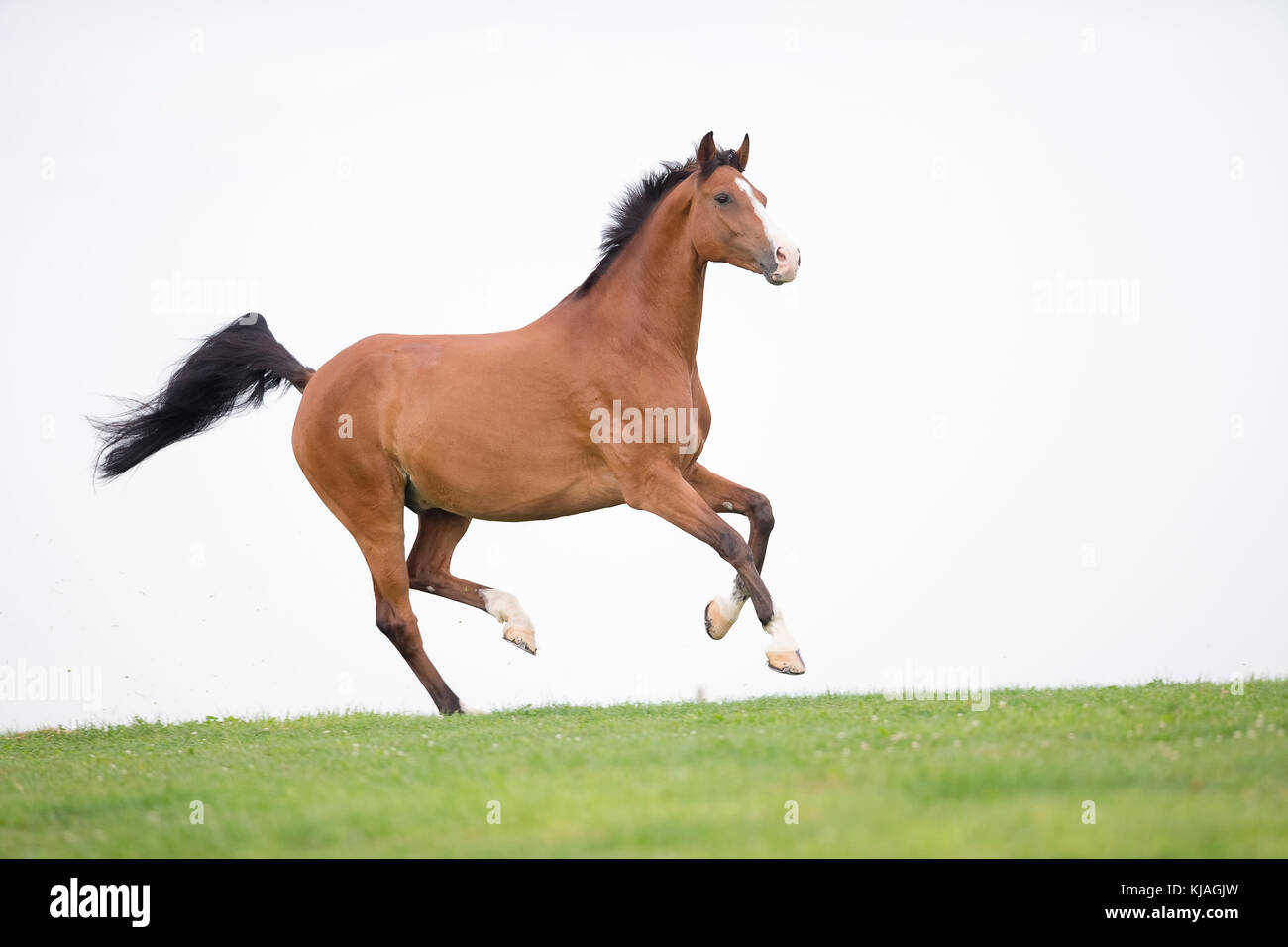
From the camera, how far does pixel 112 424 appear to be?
1321cm

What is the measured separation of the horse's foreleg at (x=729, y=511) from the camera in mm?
10602

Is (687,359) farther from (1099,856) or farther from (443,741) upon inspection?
(1099,856)

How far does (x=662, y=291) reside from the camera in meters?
10.7

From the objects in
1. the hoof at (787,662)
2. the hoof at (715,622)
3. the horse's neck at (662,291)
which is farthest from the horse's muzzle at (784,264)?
the hoof at (787,662)

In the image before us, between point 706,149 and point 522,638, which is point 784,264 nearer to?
point 706,149

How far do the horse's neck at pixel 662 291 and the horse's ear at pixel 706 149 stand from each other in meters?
0.30

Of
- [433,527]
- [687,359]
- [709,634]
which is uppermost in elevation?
[687,359]

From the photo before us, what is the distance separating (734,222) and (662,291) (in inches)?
33.7

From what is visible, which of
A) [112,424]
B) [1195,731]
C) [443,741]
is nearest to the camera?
[1195,731]

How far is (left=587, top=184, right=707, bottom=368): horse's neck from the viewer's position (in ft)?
34.9

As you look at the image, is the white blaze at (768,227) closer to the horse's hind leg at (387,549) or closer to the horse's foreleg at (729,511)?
the horse's foreleg at (729,511)

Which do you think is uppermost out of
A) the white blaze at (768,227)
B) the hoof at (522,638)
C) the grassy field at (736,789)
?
the white blaze at (768,227)
